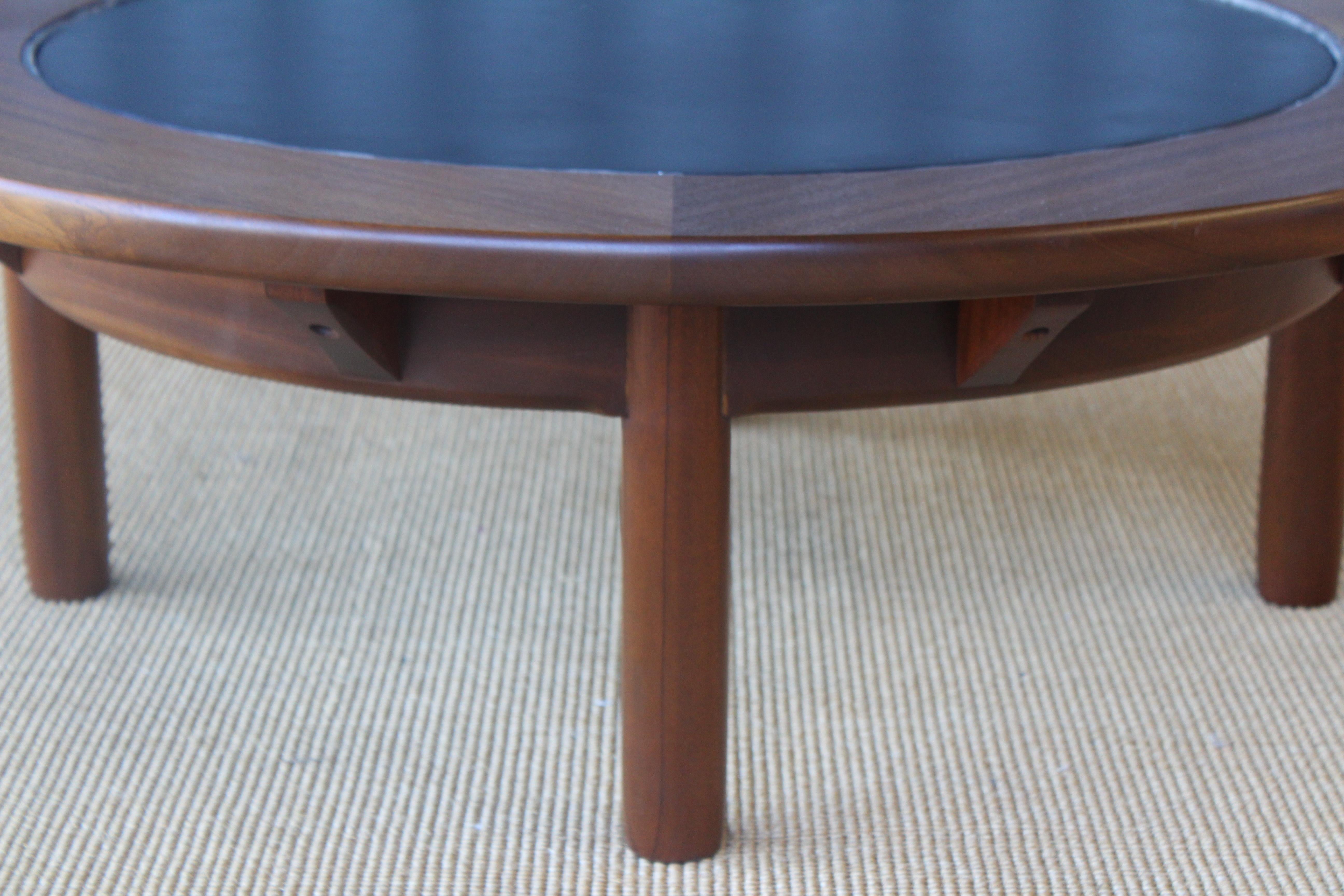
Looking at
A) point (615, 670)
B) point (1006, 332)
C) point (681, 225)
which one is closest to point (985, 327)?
point (1006, 332)

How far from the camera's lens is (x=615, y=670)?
1210 mm

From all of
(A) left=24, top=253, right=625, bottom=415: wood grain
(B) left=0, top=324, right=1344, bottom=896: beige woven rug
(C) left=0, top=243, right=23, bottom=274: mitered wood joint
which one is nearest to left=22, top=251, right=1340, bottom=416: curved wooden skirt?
(A) left=24, top=253, right=625, bottom=415: wood grain

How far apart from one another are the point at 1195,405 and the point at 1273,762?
0.76 m

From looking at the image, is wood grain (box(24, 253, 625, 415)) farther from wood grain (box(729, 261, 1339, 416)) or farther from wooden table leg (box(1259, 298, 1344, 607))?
wooden table leg (box(1259, 298, 1344, 607))

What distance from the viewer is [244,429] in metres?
1.68

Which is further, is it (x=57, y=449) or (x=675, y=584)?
(x=57, y=449)

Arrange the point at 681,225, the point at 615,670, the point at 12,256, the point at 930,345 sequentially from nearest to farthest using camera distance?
the point at 681,225, the point at 930,345, the point at 12,256, the point at 615,670

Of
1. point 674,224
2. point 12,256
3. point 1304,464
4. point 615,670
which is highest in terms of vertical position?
point 674,224

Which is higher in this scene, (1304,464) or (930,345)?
(930,345)

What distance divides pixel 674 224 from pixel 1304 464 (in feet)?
2.50

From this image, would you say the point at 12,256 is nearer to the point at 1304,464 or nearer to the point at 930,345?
the point at 930,345

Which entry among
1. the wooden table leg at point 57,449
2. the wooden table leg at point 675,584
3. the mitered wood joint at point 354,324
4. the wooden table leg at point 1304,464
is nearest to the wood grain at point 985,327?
the wooden table leg at point 675,584

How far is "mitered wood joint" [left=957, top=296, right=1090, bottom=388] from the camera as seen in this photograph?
775 millimetres

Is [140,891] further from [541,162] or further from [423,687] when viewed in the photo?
[541,162]
